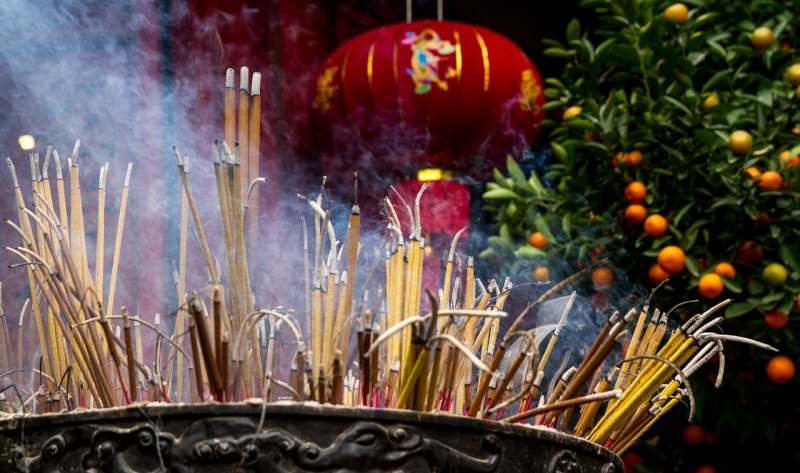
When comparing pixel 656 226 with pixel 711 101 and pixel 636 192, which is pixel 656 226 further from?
pixel 711 101

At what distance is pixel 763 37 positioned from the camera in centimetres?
222

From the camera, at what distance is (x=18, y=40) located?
5.78ft

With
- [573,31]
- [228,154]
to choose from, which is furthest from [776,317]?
[228,154]

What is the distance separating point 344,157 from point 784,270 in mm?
1454

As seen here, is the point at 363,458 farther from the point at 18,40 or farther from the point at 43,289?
the point at 18,40

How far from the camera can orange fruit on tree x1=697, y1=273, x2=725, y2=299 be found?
2.03 metres

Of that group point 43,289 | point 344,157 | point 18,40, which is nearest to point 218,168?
point 43,289

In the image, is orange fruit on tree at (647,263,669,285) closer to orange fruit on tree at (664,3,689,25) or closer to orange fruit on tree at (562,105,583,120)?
orange fruit on tree at (562,105,583,120)

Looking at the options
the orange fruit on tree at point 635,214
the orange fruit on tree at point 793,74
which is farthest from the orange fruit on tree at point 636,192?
the orange fruit on tree at point 793,74

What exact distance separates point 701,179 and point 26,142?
3.75 feet

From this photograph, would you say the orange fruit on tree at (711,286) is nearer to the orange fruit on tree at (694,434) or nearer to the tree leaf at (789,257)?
the tree leaf at (789,257)

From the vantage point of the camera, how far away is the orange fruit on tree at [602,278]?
6.75 ft

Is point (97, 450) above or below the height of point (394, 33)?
below

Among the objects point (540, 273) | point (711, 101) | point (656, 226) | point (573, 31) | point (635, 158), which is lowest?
point (540, 273)
